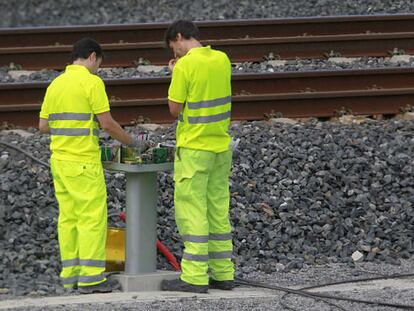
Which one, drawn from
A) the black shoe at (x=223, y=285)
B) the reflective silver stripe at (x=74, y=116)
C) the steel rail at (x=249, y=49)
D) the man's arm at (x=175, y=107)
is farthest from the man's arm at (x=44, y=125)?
the steel rail at (x=249, y=49)

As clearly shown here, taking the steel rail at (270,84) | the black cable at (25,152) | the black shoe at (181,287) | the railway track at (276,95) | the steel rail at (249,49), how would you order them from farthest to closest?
the steel rail at (249,49) → the steel rail at (270,84) → the railway track at (276,95) → the black cable at (25,152) → the black shoe at (181,287)

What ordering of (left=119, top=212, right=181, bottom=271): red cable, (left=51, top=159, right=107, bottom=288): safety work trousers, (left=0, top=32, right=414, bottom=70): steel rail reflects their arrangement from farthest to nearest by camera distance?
(left=0, top=32, right=414, bottom=70): steel rail < (left=119, top=212, right=181, bottom=271): red cable < (left=51, top=159, right=107, bottom=288): safety work trousers

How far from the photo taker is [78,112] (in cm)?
899

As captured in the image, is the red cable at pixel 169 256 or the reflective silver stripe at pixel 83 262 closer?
the reflective silver stripe at pixel 83 262

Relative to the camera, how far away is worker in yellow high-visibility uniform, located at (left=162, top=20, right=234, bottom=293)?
904 cm

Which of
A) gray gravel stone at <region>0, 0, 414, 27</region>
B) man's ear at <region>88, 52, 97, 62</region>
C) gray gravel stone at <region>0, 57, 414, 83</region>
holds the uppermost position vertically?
gray gravel stone at <region>0, 0, 414, 27</region>

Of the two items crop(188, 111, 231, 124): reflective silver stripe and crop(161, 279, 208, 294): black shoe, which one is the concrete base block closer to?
crop(161, 279, 208, 294): black shoe

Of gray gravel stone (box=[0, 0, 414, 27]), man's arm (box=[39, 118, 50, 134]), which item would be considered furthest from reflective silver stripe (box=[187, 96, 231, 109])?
gray gravel stone (box=[0, 0, 414, 27])

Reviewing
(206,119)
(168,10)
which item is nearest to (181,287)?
(206,119)

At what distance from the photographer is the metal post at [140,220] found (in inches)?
361

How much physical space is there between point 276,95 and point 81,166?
15.3ft

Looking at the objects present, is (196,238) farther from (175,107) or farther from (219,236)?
(175,107)

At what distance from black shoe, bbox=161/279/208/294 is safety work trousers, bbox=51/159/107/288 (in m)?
0.45

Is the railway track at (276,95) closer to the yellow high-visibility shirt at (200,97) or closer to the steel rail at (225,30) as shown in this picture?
the steel rail at (225,30)
